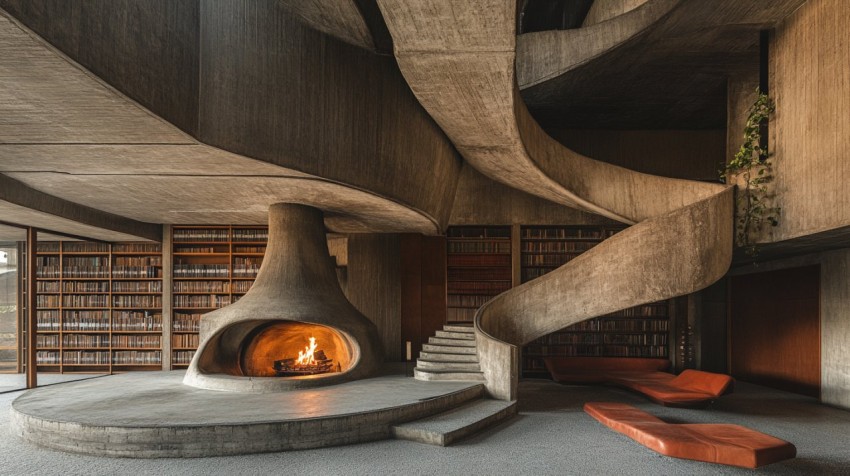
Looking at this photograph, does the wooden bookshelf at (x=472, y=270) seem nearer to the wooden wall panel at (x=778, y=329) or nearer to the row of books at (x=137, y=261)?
the wooden wall panel at (x=778, y=329)

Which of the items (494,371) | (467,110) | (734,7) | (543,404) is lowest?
(543,404)

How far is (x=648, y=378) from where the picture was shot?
30.6ft

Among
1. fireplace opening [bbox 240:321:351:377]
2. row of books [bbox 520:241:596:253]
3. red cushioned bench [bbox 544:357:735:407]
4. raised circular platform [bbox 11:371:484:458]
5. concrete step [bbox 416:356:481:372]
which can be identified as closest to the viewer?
raised circular platform [bbox 11:371:484:458]

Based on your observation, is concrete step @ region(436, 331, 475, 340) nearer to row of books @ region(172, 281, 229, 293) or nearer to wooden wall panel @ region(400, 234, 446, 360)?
wooden wall panel @ region(400, 234, 446, 360)

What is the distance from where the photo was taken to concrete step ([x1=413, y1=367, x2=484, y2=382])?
7.87 m

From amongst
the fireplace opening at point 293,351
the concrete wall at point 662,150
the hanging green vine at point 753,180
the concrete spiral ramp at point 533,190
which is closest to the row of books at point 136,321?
the fireplace opening at point 293,351

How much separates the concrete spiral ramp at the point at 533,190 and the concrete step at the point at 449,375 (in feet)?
0.44

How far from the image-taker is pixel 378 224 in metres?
10.1

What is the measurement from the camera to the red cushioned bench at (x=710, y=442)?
15.4ft

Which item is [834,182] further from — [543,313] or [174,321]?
[174,321]

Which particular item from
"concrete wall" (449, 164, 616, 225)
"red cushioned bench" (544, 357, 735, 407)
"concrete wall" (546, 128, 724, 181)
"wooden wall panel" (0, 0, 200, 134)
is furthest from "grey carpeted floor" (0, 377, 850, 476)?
"concrete wall" (546, 128, 724, 181)

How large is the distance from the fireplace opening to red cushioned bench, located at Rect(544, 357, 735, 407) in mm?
3672

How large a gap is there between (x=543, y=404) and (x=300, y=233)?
13.6 feet

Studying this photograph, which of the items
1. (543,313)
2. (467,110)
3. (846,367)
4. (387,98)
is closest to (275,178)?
(387,98)
